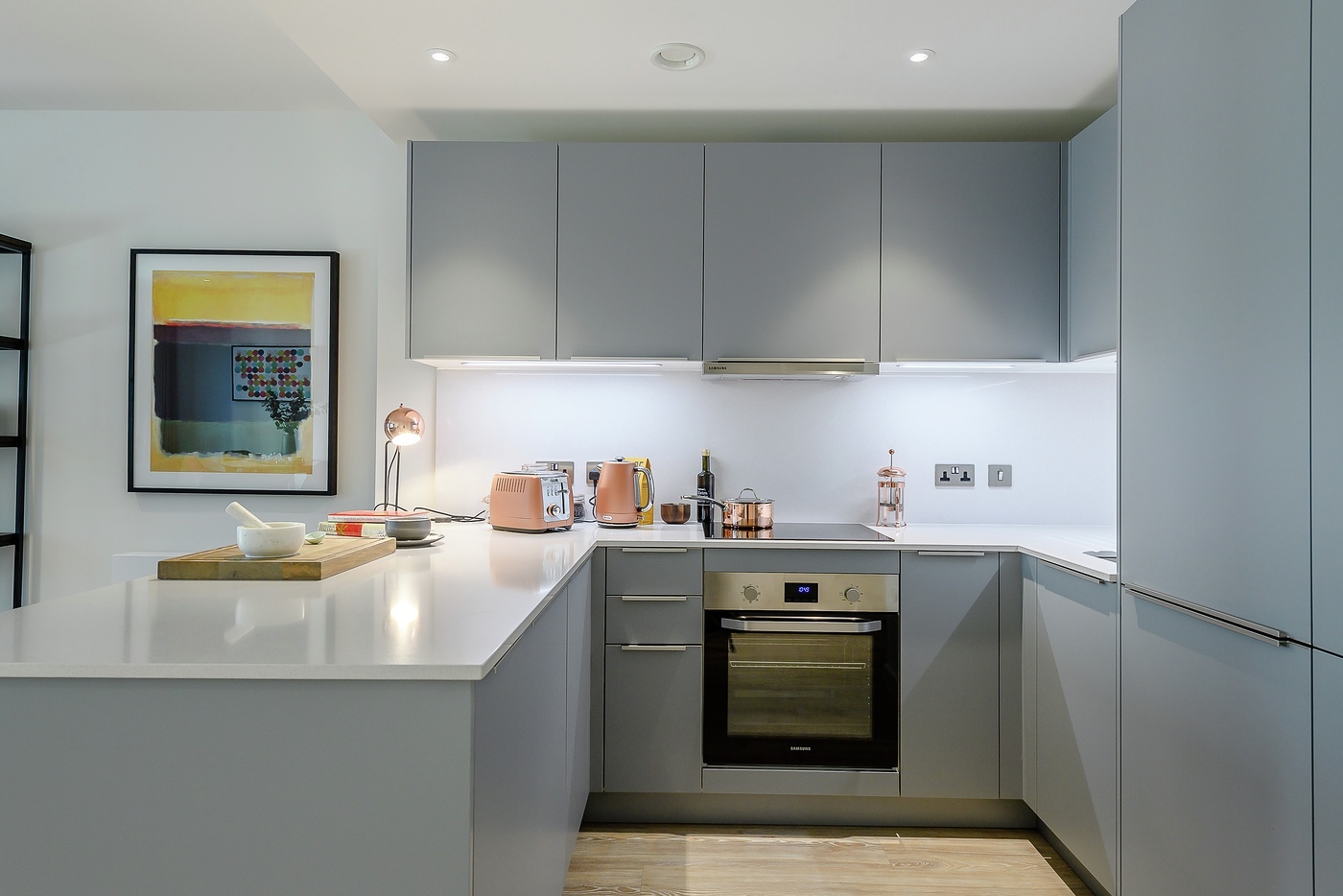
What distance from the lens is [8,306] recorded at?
3184 millimetres

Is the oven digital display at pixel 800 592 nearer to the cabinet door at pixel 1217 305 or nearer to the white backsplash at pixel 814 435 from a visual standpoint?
the white backsplash at pixel 814 435

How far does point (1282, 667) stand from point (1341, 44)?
98 centimetres

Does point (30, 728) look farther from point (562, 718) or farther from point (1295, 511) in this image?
point (1295, 511)

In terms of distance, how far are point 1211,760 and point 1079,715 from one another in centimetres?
64

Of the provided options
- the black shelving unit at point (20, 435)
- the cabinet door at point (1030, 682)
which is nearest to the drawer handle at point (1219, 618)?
the cabinet door at point (1030, 682)

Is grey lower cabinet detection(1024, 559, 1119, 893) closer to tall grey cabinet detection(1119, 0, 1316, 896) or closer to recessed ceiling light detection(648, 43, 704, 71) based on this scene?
tall grey cabinet detection(1119, 0, 1316, 896)

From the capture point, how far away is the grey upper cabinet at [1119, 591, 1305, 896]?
129 centimetres

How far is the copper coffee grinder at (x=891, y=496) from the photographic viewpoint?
2.97m

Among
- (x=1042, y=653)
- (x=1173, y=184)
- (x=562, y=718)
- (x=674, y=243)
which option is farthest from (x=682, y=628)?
(x=1173, y=184)

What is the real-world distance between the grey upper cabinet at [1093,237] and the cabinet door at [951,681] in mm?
800

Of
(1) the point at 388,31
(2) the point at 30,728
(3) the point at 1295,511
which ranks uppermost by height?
(1) the point at 388,31

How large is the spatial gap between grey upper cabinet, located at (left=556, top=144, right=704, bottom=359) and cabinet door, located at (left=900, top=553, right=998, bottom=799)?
1148 millimetres

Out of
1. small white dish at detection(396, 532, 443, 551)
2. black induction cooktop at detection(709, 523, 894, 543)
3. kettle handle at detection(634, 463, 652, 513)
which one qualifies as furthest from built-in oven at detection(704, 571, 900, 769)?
small white dish at detection(396, 532, 443, 551)

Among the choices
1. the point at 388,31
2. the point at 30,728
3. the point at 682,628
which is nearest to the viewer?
the point at 30,728
